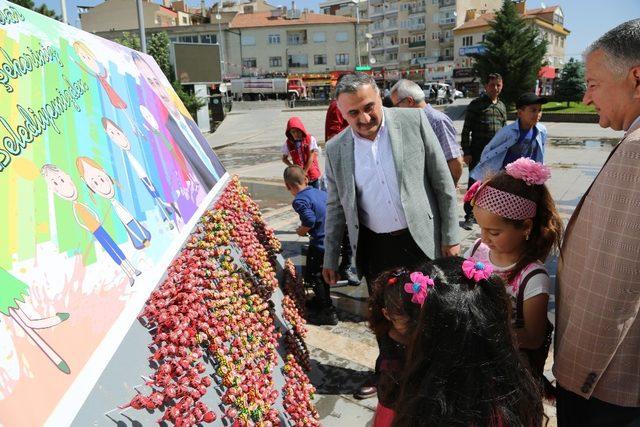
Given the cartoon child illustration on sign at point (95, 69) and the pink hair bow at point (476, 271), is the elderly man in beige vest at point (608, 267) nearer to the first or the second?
the pink hair bow at point (476, 271)

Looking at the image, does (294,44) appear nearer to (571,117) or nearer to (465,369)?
(571,117)

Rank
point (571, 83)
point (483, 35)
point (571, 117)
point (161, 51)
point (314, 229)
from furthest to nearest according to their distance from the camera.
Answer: point (483, 35)
point (571, 83)
point (161, 51)
point (571, 117)
point (314, 229)

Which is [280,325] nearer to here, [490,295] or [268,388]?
[268,388]

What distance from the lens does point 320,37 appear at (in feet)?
207

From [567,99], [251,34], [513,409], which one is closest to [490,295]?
[513,409]

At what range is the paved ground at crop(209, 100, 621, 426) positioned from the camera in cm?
284

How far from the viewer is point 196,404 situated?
140 centimetres

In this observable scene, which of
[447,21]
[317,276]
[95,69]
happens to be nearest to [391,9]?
[447,21]

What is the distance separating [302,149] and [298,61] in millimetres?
62156

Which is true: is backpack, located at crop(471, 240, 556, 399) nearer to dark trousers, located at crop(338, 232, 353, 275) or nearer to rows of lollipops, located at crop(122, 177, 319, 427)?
rows of lollipops, located at crop(122, 177, 319, 427)

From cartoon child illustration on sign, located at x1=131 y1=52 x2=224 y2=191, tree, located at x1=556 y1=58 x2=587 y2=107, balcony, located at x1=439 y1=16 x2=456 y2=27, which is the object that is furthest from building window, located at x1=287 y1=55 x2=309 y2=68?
cartoon child illustration on sign, located at x1=131 y1=52 x2=224 y2=191

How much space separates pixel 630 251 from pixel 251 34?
222 feet

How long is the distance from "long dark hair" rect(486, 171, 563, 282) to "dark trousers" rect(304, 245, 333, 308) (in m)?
2.21

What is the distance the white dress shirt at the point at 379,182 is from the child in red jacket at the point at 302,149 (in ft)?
9.64
